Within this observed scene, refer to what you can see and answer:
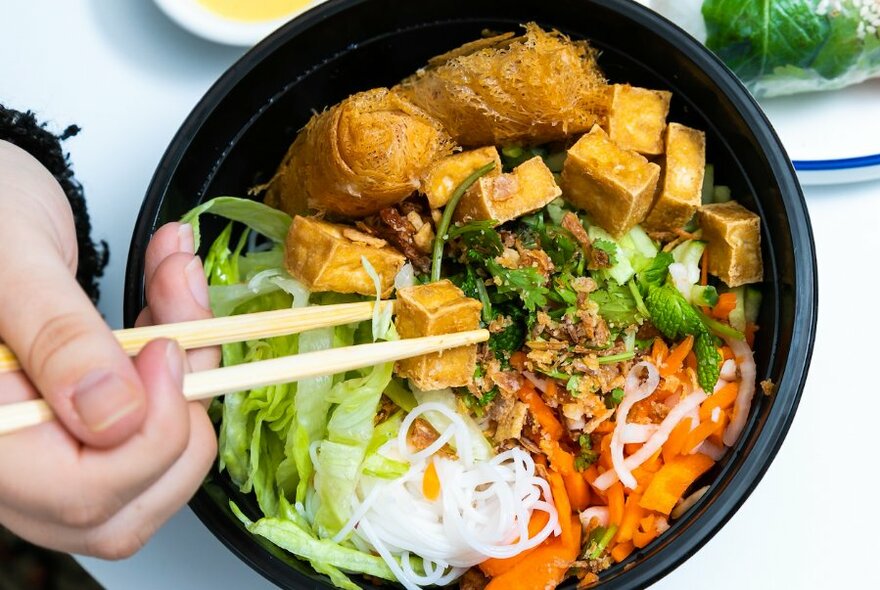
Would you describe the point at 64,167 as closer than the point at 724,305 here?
No

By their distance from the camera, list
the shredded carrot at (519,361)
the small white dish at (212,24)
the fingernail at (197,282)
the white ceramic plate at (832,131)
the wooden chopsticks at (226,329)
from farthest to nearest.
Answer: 1. the small white dish at (212,24)
2. the white ceramic plate at (832,131)
3. the shredded carrot at (519,361)
4. the fingernail at (197,282)
5. the wooden chopsticks at (226,329)

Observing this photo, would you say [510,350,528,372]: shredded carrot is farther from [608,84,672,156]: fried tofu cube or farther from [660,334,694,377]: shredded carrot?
[608,84,672,156]: fried tofu cube

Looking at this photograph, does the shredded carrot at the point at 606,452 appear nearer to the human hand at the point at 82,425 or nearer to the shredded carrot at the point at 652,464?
the shredded carrot at the point at 652,464

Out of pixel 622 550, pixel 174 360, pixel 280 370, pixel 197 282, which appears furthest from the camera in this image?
pixel 622 550

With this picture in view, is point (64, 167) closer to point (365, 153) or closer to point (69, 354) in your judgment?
point (365, 153)

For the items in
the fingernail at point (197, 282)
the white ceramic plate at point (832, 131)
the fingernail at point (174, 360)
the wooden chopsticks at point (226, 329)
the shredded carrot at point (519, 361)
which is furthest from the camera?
the white ceramic plate at point (832, 131)

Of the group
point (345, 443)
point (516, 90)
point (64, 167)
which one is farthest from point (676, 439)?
point (64, 167)

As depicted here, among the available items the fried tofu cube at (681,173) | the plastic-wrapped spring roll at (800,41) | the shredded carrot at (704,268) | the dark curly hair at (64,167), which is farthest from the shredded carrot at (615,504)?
the dark curly hair at (64,167)

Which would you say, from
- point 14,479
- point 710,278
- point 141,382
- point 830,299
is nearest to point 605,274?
point 710,278
